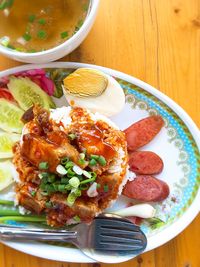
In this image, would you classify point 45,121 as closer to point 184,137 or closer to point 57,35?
point 57,35

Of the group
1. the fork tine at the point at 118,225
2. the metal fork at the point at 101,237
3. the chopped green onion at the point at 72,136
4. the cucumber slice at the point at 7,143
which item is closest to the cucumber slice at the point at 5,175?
the cucumber slice at the point at 7,143

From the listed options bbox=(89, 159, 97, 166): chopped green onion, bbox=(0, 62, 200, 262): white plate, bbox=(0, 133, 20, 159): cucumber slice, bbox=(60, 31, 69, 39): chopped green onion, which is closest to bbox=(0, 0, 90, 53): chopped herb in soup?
bbox=(60, 31, 69, 39): chopped green onion

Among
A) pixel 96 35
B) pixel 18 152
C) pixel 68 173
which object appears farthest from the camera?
pixel 96 35

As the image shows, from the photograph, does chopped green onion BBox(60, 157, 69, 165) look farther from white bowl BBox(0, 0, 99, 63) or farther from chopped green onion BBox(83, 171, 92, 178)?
white bowl BBox(0, 0, 99, 63)

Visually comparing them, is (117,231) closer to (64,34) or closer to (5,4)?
(64,34)

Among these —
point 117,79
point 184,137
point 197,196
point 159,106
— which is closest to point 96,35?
point 117,79
